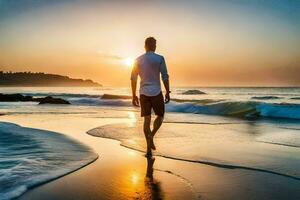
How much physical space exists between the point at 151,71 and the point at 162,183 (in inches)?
103

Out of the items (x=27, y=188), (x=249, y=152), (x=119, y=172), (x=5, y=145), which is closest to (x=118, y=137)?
(x=5, y=145)

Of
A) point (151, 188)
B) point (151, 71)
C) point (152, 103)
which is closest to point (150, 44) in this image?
point (151, 71)

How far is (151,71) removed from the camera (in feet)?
22.7

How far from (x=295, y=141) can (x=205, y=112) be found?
560 inches

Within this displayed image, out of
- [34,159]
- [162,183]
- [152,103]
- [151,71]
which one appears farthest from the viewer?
[152,103]

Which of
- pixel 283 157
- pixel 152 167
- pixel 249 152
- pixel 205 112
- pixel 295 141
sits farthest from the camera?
pixel 205 112

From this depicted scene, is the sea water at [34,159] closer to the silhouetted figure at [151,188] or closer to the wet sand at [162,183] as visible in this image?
the wet sand at [162,183]

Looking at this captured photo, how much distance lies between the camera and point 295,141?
9.09 metres

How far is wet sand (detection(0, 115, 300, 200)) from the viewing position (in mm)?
4289

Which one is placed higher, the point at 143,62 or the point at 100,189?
the point at 143,62

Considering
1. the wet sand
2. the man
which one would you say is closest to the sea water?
the wet sand

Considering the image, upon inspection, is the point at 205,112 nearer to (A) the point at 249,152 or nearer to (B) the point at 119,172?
(A) the point at 249,152

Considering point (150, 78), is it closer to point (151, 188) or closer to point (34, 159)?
point (34, 159)

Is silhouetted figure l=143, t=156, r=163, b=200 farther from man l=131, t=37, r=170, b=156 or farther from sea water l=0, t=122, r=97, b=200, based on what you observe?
man l=131, t=37, r=170, b=156
